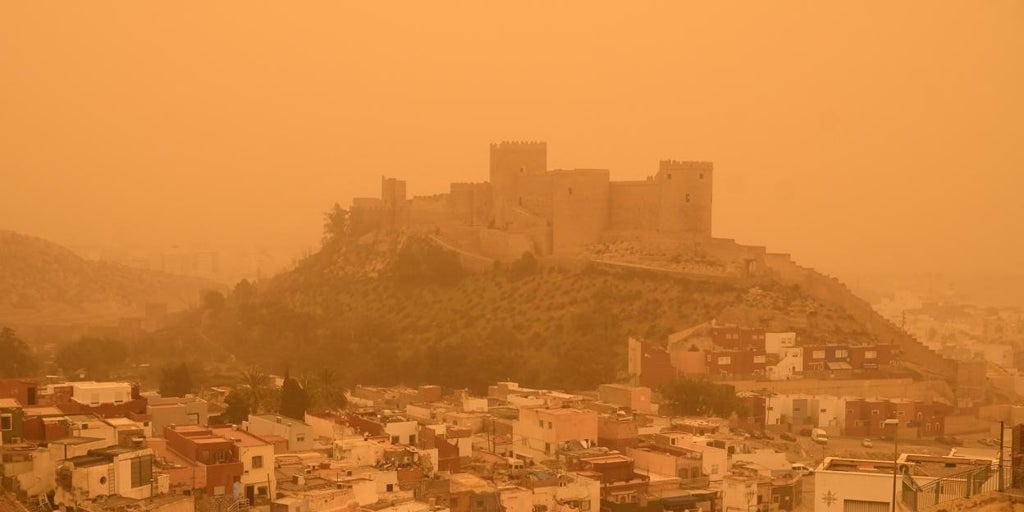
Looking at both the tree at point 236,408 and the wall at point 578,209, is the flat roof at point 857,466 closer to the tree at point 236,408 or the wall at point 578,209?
the tree at point 236,408

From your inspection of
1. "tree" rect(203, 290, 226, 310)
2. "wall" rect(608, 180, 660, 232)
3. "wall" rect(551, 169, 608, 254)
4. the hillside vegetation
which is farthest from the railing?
"tree" rect(203, 290, 226, 310)

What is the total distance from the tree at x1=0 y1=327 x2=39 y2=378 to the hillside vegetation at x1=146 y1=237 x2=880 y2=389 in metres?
4.34

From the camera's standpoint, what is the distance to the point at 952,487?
5328mm

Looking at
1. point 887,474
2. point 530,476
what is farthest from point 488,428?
point 887,474

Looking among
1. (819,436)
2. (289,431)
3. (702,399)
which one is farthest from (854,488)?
(702,399)

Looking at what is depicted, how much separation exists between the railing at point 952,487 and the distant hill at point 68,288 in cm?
Result: 2071

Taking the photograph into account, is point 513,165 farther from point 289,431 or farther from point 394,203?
point 289,431

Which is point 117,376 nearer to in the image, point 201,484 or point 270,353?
point 270,353

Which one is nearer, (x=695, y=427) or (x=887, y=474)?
(x=887, y=474)

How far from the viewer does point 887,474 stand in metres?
6.30

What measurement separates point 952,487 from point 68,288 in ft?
82.9

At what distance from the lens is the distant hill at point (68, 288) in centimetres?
2595

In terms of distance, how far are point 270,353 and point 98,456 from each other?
14673 mm

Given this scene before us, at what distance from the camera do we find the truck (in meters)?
16.3
